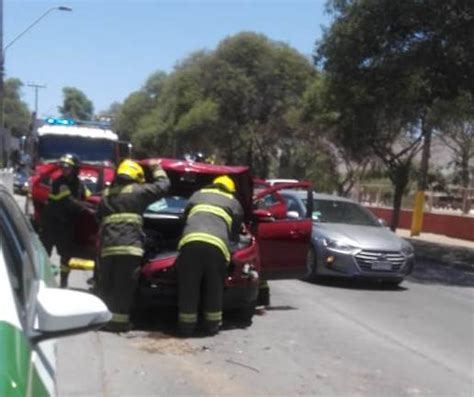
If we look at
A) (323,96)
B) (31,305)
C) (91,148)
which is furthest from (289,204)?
(31,305)

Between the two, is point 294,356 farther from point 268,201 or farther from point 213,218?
point 268,201

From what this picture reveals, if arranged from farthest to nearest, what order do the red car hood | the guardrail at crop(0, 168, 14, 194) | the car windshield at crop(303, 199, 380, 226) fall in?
the car windshield at crop(303, 199, 380, 226) → the red car hood → the guardrail at crop(0, 168, 14, 194)

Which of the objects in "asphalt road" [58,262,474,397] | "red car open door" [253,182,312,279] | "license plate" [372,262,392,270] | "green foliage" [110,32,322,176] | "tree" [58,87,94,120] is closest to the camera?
"asphalt road" [58,262,474,397]

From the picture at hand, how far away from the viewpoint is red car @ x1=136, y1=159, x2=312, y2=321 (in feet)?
29.8

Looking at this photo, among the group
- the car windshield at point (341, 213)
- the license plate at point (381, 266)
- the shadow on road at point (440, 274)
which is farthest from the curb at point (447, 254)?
the license plate at point (381, 266)

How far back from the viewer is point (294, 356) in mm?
8102

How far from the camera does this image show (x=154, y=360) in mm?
7684

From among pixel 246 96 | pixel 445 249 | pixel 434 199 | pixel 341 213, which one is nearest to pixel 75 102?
pixel 246 96

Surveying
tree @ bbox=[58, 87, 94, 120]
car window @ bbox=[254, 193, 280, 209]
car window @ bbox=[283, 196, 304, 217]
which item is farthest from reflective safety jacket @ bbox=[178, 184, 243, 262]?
tree @ bbox=[58, 87, 94, 120]

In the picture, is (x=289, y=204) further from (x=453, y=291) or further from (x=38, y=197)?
(x=38, y=197)

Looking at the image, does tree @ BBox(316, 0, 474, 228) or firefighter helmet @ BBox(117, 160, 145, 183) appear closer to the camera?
firefighter helmet @ BBox(117, 160, 145, 183)

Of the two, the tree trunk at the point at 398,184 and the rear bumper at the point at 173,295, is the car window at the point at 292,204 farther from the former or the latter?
the tree trunk at the point at 398,184

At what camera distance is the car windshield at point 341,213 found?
14961 mm

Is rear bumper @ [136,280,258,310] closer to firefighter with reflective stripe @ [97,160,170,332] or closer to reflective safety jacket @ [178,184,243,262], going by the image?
firefighter with reflective stripe @ [97,160,170,332]
